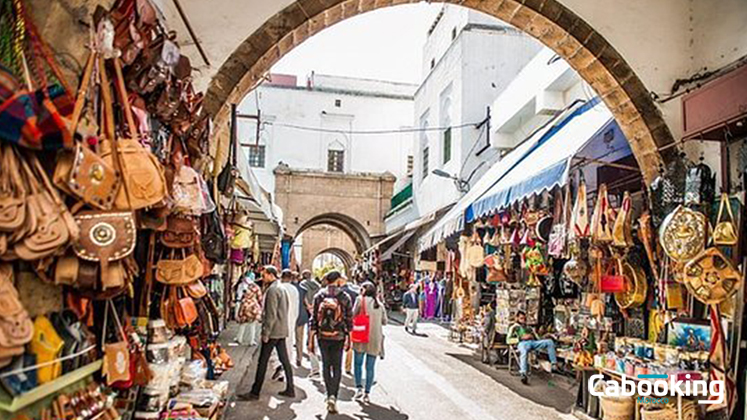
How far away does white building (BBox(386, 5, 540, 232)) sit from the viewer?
16516 mm

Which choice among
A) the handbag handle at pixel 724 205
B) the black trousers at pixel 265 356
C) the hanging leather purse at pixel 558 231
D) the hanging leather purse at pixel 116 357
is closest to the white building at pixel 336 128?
the hanging leather purse at pixel 558 231

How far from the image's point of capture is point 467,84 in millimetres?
16891

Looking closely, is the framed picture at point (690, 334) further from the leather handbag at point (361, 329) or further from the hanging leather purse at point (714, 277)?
the leather handbag at point (361, 329)

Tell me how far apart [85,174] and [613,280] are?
5.20 metres

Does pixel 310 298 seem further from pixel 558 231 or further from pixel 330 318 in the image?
pixel 558 231

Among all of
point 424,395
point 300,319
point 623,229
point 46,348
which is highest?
point 623,229

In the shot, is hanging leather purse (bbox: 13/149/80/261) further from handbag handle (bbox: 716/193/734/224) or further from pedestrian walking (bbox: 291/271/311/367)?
pedestrian walking (bbox: 291/271/311/367)

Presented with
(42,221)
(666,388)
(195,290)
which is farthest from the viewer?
(666,388)

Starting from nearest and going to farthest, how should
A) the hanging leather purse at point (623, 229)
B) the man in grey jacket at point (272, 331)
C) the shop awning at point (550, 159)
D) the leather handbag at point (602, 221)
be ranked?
the hanging leather purse at point (623, 229) → the leather handbag at point (602, 221) → the shop awning at point (550, 159) → the man in grey jacket at point (272, 331)

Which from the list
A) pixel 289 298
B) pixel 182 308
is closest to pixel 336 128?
pixel 289 298

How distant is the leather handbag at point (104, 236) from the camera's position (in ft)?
A: 7.06

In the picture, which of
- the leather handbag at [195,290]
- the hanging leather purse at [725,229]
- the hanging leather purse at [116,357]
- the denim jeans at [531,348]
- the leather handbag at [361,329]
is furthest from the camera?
the denim jeans at [531,348]

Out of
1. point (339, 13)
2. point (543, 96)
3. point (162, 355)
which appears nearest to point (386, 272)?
point (543, 96)

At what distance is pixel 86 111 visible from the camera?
7.59ft
